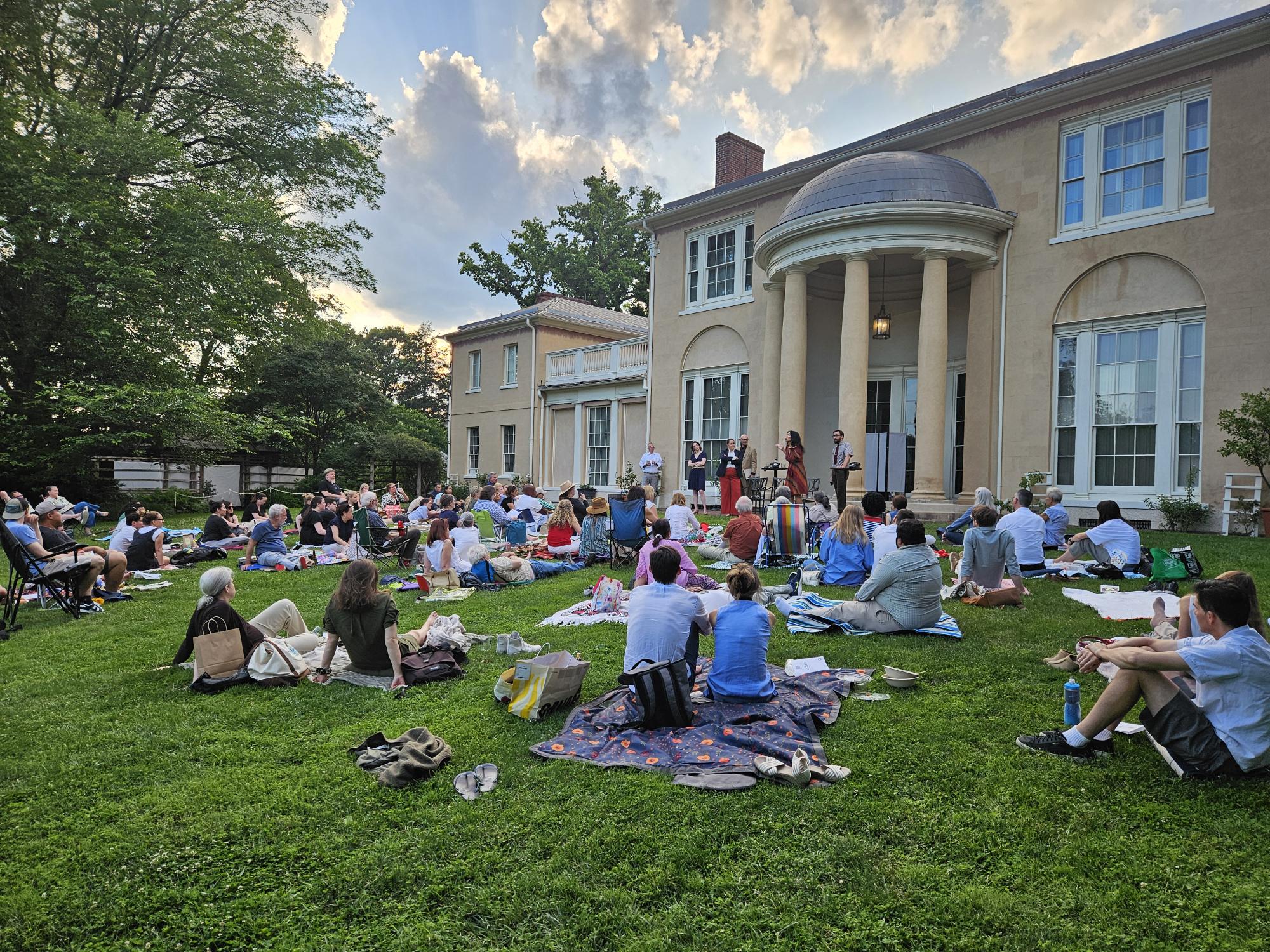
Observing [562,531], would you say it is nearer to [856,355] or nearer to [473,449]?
[856,355]

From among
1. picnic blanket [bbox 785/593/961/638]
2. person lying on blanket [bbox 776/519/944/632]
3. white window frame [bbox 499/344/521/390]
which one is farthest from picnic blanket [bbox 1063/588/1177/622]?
white window frame [bbox 499/344/521/390]

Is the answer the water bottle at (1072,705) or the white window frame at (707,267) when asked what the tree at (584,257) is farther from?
the water bottle at (1072,705)

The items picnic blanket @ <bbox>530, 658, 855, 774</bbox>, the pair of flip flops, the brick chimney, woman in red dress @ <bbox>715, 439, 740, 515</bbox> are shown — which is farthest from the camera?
the brick chimney

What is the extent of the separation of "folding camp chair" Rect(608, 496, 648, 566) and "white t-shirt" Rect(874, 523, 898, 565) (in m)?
3.62

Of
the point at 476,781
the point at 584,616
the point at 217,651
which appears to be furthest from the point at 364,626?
the point at 584,616

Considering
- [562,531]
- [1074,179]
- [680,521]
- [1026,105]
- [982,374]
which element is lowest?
[562,531]

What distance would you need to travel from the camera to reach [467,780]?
12.9 feet

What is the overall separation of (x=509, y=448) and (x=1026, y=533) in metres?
21.4

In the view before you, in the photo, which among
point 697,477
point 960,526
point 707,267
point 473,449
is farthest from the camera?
point 473,449

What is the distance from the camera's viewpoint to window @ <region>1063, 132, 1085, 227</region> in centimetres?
1397

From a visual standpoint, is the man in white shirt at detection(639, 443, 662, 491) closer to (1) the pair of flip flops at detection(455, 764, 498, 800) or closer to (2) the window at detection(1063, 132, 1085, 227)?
(2) the window at detection(1063, 132, 1085, 227)

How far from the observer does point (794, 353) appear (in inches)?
632

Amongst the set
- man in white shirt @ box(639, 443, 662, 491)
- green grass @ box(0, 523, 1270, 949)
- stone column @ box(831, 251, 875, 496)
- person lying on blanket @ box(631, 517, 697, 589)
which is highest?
stone column @ box(831, 251, 875, 496)

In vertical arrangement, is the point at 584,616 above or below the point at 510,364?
below
